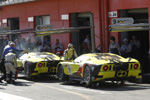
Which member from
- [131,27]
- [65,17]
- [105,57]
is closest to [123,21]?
[131,27]

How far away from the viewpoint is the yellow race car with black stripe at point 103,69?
15688 mm

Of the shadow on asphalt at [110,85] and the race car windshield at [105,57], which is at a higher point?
the race car windshield at [105,57]

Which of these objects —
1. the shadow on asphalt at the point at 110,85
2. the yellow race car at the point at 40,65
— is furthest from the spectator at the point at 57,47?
the yellow race car at the point at 40,65

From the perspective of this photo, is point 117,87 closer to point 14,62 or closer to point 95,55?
point 95,55

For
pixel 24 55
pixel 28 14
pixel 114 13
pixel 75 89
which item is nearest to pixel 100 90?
pixel 75 89

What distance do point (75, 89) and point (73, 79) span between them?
159 centimetres

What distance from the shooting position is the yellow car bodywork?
15.7 metres

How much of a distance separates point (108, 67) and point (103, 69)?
0.67ft

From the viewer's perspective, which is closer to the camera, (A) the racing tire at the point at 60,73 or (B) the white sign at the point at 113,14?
(A) the racing tire at the point at 60,73

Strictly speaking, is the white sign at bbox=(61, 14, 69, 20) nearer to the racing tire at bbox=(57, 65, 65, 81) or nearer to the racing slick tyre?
the racing tire at bbox=(57, 65, 65, 81)

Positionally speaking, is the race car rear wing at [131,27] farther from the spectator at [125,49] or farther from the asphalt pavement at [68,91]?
the spectator at [125,49]

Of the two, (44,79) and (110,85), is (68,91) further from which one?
(44,79)

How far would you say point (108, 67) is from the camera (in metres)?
15.7

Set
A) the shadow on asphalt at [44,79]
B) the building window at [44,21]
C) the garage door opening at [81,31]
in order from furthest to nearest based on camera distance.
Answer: the building window at [44,21]
the garage door opening at [81,31]
the shadow on asphalt at [44,79]
